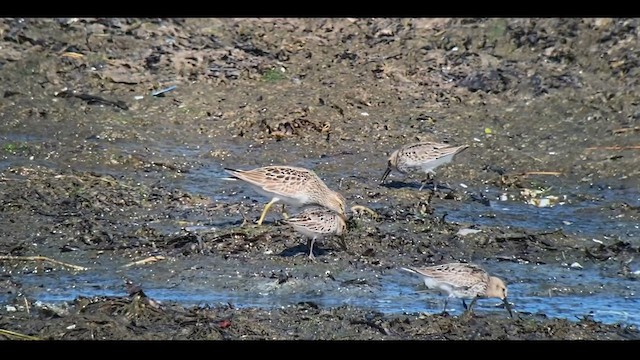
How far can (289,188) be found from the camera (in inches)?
374

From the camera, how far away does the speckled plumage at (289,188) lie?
Answer: 9.48 metres

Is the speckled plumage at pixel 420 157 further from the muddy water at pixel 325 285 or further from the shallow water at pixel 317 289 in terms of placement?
the shallow water at pixel 317 289

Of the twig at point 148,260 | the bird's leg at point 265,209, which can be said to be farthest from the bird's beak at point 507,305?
the twig at point 148,260

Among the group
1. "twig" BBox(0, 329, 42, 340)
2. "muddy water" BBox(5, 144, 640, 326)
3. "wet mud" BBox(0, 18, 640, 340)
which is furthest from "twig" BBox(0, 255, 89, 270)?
"twig" BBox(0, 329, 42, 340)

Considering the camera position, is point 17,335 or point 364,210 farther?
point 364,210

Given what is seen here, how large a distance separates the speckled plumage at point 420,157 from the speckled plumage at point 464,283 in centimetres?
315

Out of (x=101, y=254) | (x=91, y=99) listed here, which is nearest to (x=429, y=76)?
(x=91, y=99)

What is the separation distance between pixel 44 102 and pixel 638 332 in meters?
7.68

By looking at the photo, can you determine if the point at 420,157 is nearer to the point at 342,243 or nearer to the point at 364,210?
the point at 364,210

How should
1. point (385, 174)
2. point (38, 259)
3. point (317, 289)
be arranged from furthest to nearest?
point (385, 174), point (38, 259), point (317, 289)

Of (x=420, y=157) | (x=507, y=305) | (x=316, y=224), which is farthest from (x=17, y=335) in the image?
(x=420, y=157)

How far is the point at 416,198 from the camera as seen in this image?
426 inches

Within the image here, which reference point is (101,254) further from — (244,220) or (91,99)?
(91,99)

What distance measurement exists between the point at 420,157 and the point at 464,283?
139 inches
